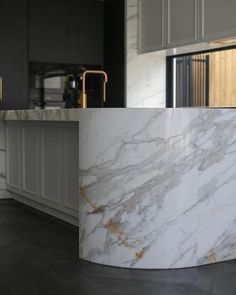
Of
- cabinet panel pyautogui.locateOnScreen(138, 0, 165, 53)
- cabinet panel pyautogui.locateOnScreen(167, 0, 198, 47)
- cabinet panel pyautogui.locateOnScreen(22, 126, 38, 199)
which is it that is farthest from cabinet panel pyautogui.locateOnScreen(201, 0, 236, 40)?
cabinet panel pyautogui.locateOnScreen(22, 126, 38, 199)

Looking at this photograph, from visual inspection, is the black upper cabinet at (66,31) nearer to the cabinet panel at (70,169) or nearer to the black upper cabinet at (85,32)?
the black upper cabinet at (85,32)

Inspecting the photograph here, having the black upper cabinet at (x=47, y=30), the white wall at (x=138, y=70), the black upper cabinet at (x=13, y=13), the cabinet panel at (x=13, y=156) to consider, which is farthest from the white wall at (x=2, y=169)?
the white wall at (x=138, y=70)

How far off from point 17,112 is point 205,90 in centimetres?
204

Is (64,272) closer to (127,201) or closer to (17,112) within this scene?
(127,201)

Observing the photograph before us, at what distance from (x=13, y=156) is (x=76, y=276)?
264 cm

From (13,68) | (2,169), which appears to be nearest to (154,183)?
(2,169)

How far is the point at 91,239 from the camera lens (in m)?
3.28

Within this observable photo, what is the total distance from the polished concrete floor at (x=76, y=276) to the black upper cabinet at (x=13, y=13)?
115 inches

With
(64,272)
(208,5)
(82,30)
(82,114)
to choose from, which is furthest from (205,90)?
(64,272)

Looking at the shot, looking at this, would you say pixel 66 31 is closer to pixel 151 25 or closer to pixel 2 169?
pixel 151 25

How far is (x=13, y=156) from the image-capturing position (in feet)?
17.8

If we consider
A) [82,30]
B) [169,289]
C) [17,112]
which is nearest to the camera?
[169,289]

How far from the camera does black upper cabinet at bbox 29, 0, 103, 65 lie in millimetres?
6062

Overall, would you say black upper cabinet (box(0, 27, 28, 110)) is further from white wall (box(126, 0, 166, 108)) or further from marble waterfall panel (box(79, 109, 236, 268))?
marble waterfall panel (box(79, 109, 236, 268))
